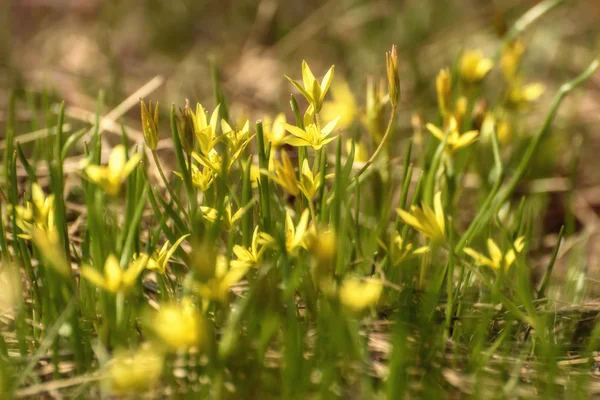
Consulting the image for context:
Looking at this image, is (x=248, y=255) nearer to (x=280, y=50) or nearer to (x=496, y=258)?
(x=496, y=258)

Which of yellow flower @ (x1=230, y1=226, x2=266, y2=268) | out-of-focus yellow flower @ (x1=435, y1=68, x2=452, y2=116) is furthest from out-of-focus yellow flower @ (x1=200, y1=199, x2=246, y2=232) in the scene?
out-of-focus yellow flower @ (x1=435, y1=68, x2=452, y2=116)

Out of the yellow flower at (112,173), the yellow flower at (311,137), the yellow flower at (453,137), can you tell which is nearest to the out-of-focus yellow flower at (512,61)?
the yellow flower at (453,137)

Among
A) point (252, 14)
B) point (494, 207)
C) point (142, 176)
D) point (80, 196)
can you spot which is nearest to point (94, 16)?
point (252, 14)

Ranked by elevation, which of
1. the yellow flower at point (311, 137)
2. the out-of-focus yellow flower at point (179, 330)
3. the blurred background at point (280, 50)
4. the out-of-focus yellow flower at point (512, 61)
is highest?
the blurred background at point (280, 50)

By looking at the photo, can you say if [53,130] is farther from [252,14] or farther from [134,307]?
[252,14]

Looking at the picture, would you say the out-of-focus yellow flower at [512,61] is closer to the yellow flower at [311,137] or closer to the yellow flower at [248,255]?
the yellow flower at [311,137]

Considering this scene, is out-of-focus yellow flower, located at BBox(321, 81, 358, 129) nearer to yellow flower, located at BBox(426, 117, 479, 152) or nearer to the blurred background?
yellow flower, located at BBox(426, 117, 479, 152)
